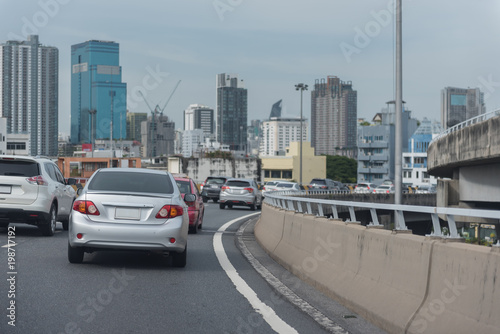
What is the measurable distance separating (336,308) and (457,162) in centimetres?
2305

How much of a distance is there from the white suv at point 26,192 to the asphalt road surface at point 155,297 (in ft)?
7.33

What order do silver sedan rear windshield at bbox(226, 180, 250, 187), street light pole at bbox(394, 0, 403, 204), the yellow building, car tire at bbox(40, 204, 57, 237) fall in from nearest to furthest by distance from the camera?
car tire at bbox(40, 204, 57, 237) < street light pole at bbox(394, 0, 403, 204) < silver sedan rear windshield at bbox(226, 180, 250, 187) < the yellow building

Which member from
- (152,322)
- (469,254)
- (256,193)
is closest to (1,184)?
(152,322)

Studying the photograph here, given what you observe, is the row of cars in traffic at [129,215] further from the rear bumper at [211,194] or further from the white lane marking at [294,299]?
the rear bumper at [211,194]

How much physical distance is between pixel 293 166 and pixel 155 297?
461 feet

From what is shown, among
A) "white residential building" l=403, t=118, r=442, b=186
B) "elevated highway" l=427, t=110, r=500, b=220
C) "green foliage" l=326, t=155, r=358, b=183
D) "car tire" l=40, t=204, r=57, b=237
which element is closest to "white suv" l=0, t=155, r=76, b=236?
"car tire" l=40, t=204, r=57, b=237

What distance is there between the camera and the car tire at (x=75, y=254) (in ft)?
37.8

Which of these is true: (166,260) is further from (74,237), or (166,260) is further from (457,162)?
(457,162)

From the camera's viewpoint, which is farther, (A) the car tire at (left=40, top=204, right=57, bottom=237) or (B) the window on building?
(B) the window on building

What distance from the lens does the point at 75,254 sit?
11.6m

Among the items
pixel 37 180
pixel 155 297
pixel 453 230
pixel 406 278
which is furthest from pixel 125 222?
pixel 37 180

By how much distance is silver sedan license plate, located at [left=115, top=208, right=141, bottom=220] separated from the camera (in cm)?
1120

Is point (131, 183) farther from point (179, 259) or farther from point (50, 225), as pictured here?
point (50, 225)

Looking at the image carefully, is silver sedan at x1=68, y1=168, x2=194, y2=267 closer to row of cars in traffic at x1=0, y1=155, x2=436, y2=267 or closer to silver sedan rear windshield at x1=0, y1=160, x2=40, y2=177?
row of cars in traffic at x1=0, y1=155, x2=436, y2=267
